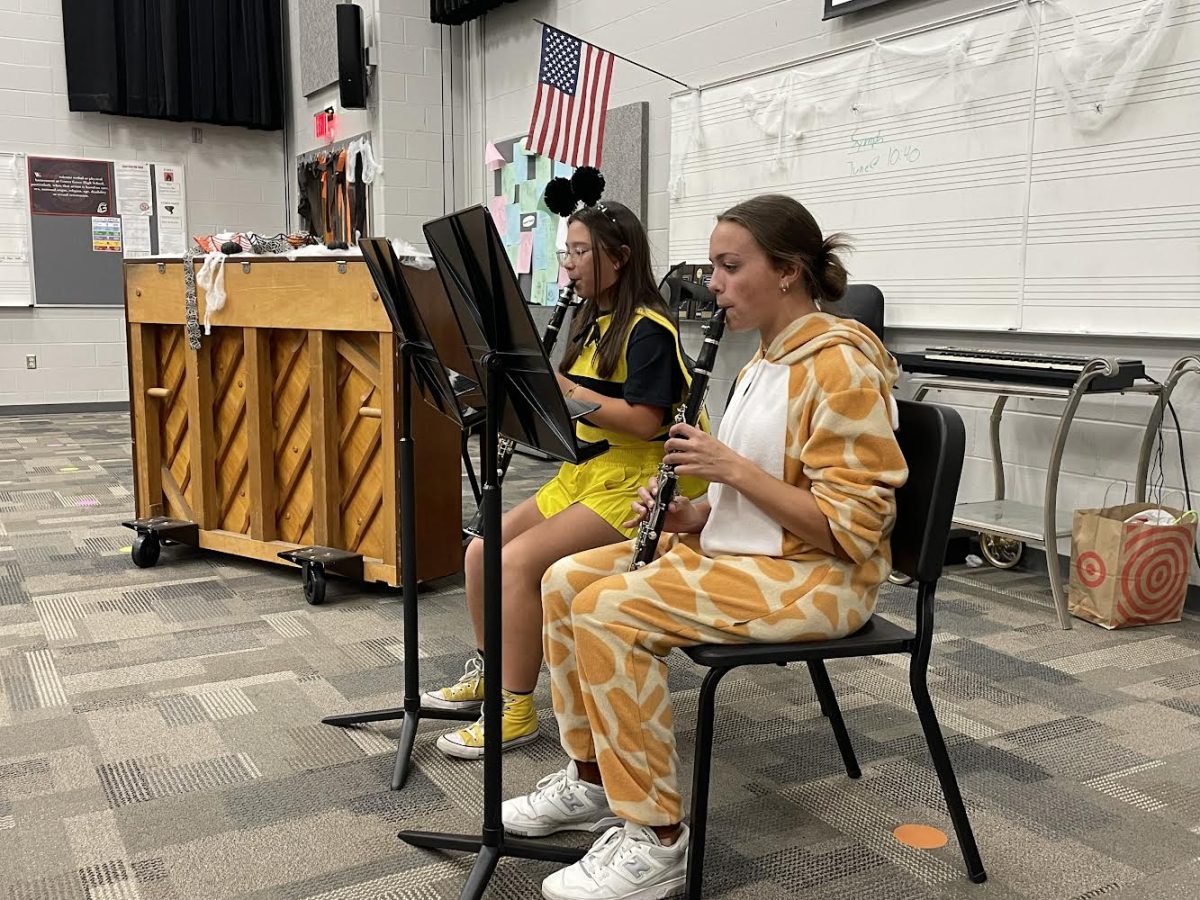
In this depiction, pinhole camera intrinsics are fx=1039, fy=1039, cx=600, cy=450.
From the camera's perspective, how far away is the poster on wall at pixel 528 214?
5613 mm

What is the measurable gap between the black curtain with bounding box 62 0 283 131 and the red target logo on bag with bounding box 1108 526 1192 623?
685 cm

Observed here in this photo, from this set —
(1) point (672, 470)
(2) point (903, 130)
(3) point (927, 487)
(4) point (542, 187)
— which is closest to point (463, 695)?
(1) point (672, 470)

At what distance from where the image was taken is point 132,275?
3.51 metres

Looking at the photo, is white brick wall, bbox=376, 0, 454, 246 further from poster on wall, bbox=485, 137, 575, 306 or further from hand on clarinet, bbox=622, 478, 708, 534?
hand on clarinet, bbox=622, 478, 708, 534

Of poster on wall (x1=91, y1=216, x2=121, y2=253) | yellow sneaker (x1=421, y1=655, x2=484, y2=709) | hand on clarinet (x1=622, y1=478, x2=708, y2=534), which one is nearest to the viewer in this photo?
hand on clarinet (x1=622, y1=478, x2=708, y2=534)

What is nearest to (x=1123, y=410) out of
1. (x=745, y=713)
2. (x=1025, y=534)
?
(x=1025, y=534)

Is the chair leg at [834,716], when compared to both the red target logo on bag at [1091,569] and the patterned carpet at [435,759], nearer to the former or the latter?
the patterned carpet at [435,759]

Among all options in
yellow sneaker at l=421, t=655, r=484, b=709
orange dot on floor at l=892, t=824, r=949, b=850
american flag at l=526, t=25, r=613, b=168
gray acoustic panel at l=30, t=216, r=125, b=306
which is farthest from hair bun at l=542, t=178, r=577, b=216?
gray acoustic panel at l=30, t=216, r=125, b=306

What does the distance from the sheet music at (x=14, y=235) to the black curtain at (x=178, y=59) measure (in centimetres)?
61

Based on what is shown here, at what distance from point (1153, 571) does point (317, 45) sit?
20.7ft

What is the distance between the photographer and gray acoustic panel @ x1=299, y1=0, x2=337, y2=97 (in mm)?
6820

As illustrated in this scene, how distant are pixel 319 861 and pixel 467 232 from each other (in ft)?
3.34

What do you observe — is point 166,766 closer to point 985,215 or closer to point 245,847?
point 245,847

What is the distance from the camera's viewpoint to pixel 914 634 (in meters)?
1.59
